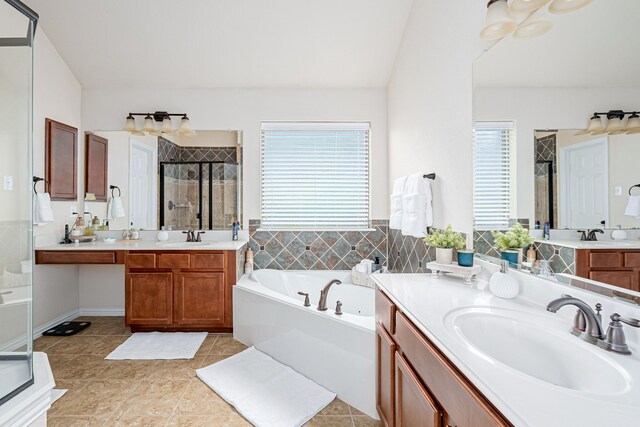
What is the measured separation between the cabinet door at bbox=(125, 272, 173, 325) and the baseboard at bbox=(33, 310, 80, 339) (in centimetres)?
86

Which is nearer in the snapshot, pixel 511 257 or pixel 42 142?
pixel 511 257

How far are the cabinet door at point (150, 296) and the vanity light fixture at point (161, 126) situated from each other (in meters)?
1.54

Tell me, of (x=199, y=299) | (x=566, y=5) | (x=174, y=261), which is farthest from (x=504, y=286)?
(x=174, y=261)

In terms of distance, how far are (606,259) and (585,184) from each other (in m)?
0.27

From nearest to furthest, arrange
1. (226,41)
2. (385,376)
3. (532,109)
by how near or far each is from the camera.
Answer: (532,109), (385,376), (226,41)

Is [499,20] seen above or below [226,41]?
below

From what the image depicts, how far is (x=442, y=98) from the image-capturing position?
2074 millimetres

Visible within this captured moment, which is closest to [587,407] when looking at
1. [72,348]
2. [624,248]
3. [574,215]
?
[624,248]

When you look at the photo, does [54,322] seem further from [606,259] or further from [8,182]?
[606,259]

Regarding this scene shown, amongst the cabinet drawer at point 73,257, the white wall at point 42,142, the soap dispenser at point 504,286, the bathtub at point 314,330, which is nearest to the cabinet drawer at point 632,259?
the soap dispenser at point 504,286

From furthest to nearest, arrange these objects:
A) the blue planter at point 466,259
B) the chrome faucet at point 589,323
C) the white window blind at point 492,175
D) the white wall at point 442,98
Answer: the white wall at point 442,98, the blue planter at point 466,259, the white window blind at point 492,175, the chrome faucet at point 589,323

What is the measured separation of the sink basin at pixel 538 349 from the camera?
2.66 feet

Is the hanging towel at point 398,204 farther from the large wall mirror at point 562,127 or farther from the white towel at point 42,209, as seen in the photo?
the white towel at point 42,209

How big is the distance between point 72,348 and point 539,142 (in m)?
3.66
